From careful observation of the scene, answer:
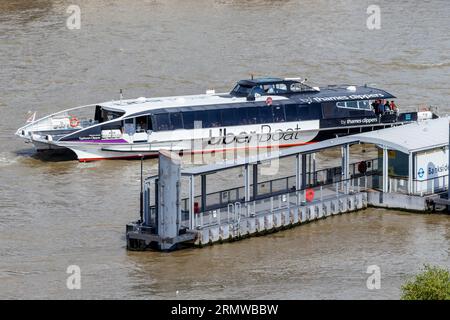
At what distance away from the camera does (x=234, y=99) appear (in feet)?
169

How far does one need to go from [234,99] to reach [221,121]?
1.36m

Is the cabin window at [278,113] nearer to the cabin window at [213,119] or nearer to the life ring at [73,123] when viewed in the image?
the cabin window at [213,119]

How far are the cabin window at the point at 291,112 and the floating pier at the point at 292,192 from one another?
24.0 feet

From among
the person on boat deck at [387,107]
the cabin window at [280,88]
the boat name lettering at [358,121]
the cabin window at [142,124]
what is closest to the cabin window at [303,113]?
the cabin window at [280,88]

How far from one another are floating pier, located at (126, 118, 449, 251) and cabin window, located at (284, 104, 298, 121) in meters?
7.33

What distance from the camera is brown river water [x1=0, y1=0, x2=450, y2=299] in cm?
3359

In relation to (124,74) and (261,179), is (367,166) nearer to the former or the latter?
(261,179)

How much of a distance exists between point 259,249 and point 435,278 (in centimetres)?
968

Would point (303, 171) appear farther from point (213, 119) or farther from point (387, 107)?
point (387, 107)

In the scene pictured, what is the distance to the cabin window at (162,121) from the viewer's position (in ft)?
163

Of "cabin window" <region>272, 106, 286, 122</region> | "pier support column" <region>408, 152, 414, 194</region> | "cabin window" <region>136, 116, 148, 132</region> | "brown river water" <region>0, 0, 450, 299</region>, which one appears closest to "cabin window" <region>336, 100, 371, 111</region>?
"cabin window" <region>272, 106, 286, 122</region>

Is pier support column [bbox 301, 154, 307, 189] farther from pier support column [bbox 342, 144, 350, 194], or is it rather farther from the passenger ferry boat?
the passenger ferry boat

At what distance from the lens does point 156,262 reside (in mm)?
34906
